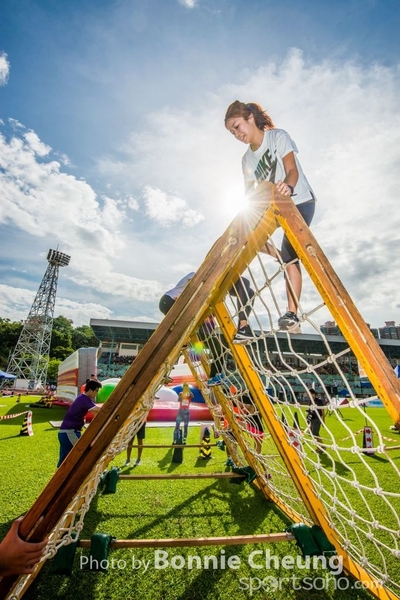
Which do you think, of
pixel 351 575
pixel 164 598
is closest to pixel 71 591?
pixel 164 598

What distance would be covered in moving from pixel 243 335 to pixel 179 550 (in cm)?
225

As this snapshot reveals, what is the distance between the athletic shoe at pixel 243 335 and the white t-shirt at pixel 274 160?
1172 millimetres

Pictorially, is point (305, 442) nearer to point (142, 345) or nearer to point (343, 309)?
point (343, 309)

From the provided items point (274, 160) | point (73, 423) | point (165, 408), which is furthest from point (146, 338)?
point (274, 160)

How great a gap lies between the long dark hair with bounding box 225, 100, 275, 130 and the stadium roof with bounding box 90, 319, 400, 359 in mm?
34979

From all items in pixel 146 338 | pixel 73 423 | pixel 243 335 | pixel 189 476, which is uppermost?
pixel 146 338

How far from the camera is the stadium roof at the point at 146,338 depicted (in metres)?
39.0

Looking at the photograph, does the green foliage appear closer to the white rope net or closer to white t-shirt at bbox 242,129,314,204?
the white rope net

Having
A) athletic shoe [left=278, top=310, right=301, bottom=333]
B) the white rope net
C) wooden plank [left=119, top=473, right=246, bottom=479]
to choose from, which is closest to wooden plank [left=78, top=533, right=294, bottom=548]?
the white rope net

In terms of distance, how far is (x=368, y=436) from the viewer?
6.77 meters

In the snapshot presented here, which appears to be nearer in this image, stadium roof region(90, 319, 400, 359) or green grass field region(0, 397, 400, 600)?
green grass field region(0, 397, 400, 600)

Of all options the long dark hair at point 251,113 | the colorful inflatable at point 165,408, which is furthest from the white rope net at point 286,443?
the colorful inflatable at point 165,408

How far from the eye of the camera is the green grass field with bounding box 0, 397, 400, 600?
2.15 m

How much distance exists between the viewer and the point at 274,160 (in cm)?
213
